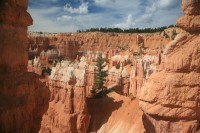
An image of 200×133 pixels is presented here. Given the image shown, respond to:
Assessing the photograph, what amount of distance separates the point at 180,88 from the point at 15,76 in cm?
656

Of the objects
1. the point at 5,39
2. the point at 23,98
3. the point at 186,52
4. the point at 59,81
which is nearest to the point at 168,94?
the point at 186,52

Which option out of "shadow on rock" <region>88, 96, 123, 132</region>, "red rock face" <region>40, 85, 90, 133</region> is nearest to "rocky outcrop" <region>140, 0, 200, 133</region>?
"red rock face" <region>40, 85, 90, 133</region>

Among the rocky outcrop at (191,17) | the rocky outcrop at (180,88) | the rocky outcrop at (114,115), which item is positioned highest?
the rocky outcrop at (191,17)

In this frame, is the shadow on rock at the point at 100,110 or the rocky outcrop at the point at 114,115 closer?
the rocky outcrop at the point at 114,115

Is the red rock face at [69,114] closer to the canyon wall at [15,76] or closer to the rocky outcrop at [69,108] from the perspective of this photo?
the rocky outcrop at [69,108]

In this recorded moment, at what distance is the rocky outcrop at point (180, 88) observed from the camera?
40.8 ft

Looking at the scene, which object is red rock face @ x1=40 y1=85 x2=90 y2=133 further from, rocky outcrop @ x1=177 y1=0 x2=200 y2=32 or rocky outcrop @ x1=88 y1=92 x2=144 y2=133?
rocky outcrop @ x1=177 y1=0 x2=200 y2=32

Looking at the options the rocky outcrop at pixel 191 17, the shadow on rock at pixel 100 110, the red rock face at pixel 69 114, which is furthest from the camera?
the shadow on rock at pixel 100 110

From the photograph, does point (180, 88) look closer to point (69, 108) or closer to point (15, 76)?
point (15, 76)

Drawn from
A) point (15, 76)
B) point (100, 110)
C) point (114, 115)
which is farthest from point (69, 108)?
point (15, 76)

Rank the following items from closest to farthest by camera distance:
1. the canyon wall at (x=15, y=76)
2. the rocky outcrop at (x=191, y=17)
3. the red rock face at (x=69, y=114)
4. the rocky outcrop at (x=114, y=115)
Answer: the canyon wall at (x=15, y=76), the rocky outcrop at (x=191, y=17), the rocky outcrop at (x=114, y=115), the red rock face at (x=69, y=114)

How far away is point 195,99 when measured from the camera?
40.8 ft

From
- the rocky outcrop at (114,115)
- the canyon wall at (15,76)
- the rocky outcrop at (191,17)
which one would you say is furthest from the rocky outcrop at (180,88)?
the rocky outcrop at (114,115)

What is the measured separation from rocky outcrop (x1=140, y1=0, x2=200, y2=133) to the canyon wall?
5032 mm
